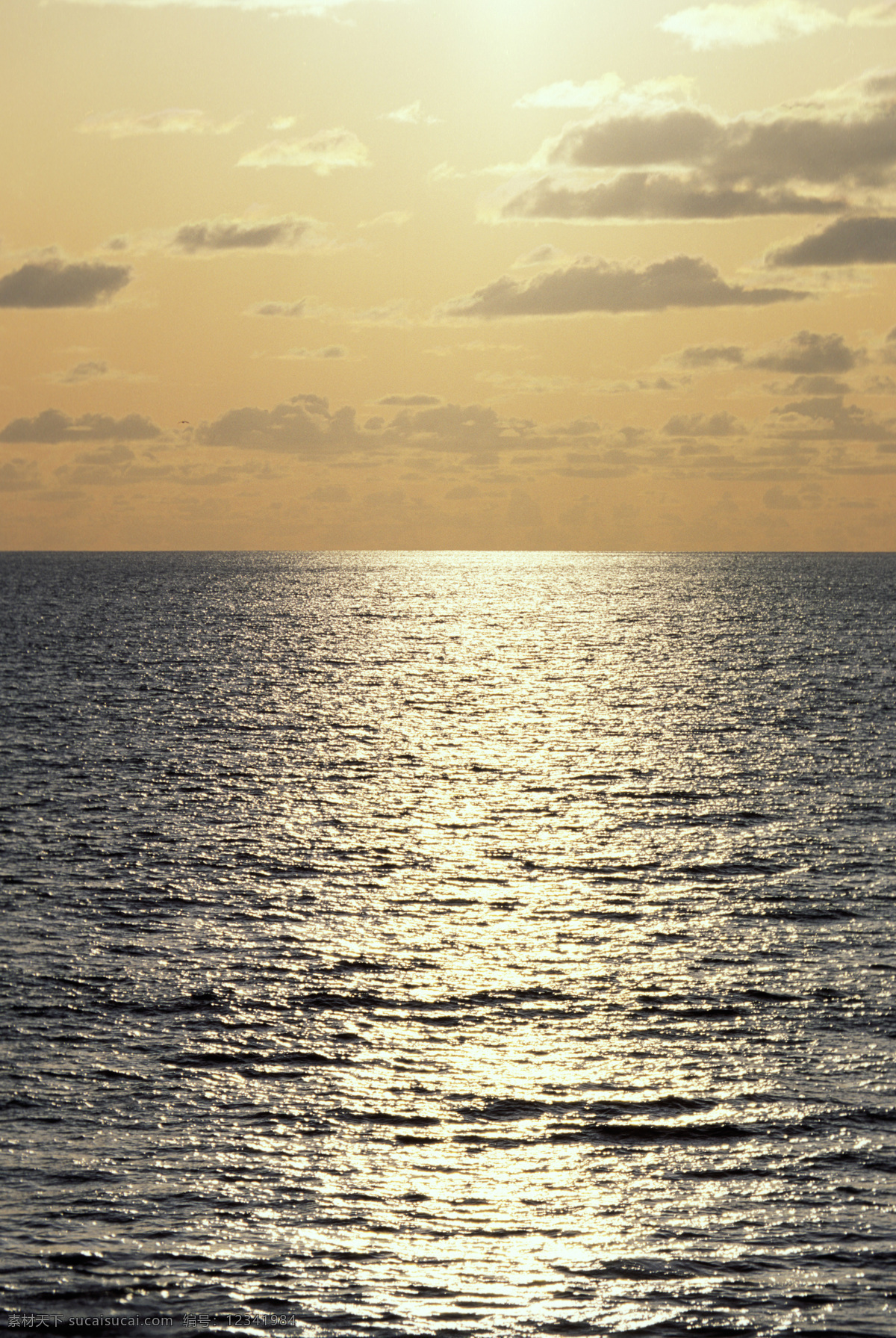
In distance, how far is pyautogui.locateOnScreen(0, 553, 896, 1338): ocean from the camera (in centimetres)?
2464

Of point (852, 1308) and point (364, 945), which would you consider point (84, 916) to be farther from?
point (852, 1308)

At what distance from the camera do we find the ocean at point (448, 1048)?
2464 cm

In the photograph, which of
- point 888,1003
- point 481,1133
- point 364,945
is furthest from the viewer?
point 364,945

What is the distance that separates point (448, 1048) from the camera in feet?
118

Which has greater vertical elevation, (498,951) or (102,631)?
(102,631)

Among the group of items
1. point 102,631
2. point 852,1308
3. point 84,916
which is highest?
point 102,631

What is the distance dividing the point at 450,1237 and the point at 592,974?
1669cm

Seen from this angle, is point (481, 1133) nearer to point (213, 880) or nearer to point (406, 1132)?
point (406, 1132)

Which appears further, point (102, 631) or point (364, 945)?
point (102, 631)

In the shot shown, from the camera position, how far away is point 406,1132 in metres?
30.7

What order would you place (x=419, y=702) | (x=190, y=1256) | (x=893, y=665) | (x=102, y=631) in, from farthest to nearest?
(x=102, y=631), (x=893, y=665), (x=419, y=702), (x=190, y=1256)

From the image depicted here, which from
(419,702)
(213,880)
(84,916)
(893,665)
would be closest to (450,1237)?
(84,916)

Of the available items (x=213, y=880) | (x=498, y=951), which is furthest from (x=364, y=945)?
(x=213, y=880)

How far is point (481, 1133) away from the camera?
30609 millimetres
